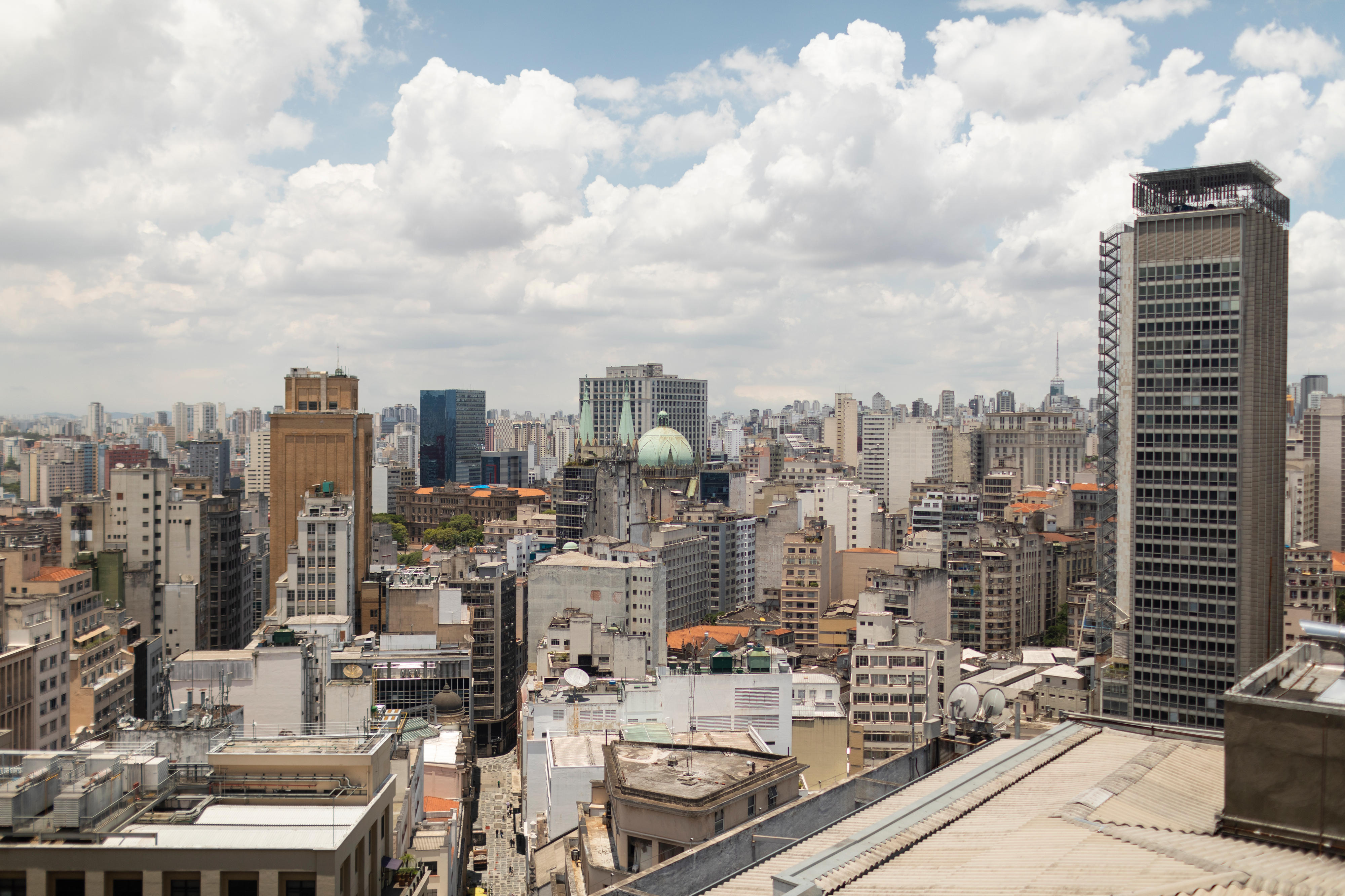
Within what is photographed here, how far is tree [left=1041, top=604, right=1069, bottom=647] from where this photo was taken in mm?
79812

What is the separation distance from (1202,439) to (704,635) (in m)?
30.7

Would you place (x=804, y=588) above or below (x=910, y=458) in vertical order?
below

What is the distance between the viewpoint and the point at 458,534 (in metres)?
→ 117

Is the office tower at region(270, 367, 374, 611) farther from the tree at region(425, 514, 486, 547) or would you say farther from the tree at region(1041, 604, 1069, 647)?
the tree at region(1041, 604, 1069, 647)

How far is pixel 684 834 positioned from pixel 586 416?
109m

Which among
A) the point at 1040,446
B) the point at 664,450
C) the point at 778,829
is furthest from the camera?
the point at 1040,446

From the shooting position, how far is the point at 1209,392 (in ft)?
168

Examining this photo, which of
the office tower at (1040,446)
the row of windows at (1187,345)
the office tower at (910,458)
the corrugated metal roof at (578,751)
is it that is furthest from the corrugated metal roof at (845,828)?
the office tower at (1040,446)

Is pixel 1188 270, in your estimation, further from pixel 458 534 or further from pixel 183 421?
pixel 183 421

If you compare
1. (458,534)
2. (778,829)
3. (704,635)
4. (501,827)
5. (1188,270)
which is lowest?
(501,827)

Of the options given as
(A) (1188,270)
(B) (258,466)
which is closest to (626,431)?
(B) (258,466)

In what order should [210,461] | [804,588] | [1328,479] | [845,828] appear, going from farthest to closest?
[210,461], [1328,479], [804,588], [845,828]

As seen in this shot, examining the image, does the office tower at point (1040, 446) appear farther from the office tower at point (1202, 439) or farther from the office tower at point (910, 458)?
the office tower at point (1202, 439)

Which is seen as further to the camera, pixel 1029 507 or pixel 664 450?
pixel 664 450
